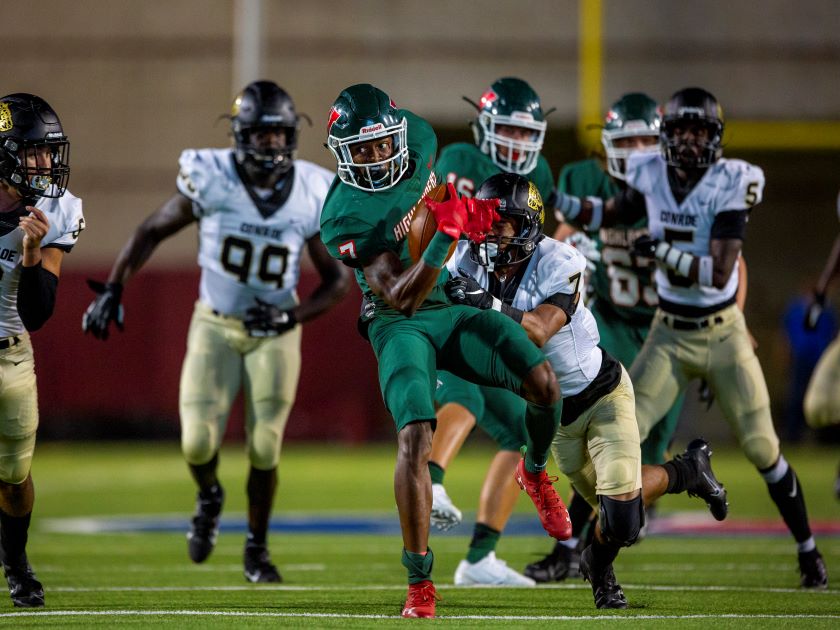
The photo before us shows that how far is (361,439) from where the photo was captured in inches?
585

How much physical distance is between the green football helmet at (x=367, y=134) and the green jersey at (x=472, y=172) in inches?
53.7

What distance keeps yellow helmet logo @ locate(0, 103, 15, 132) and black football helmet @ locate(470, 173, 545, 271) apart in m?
1.67

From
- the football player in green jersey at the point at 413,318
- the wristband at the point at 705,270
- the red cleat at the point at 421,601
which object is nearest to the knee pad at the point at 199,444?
the football player in green jersey at the point at 413,318

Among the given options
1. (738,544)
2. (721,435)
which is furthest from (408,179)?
(721,435)

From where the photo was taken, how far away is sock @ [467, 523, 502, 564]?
5.81 metres

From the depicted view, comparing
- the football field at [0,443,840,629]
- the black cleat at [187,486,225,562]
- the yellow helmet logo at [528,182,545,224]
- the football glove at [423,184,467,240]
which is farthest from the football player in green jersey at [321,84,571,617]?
the black cleat at [187,486,225,562]

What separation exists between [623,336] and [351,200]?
2.11 metres

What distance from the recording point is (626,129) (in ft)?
21.5

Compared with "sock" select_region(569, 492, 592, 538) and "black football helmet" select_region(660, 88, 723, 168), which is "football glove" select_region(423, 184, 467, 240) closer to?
"black football helmet" select_region(660, 88, 723, 168)

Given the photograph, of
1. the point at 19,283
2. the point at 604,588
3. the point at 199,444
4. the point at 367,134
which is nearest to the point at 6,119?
the point at 19,283

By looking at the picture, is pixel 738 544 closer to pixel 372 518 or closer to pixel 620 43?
pixel 372 518

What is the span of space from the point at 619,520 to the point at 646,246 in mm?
1439

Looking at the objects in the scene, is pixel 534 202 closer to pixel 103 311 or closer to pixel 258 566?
pixel 103 311

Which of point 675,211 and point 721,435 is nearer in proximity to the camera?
point 675,211
